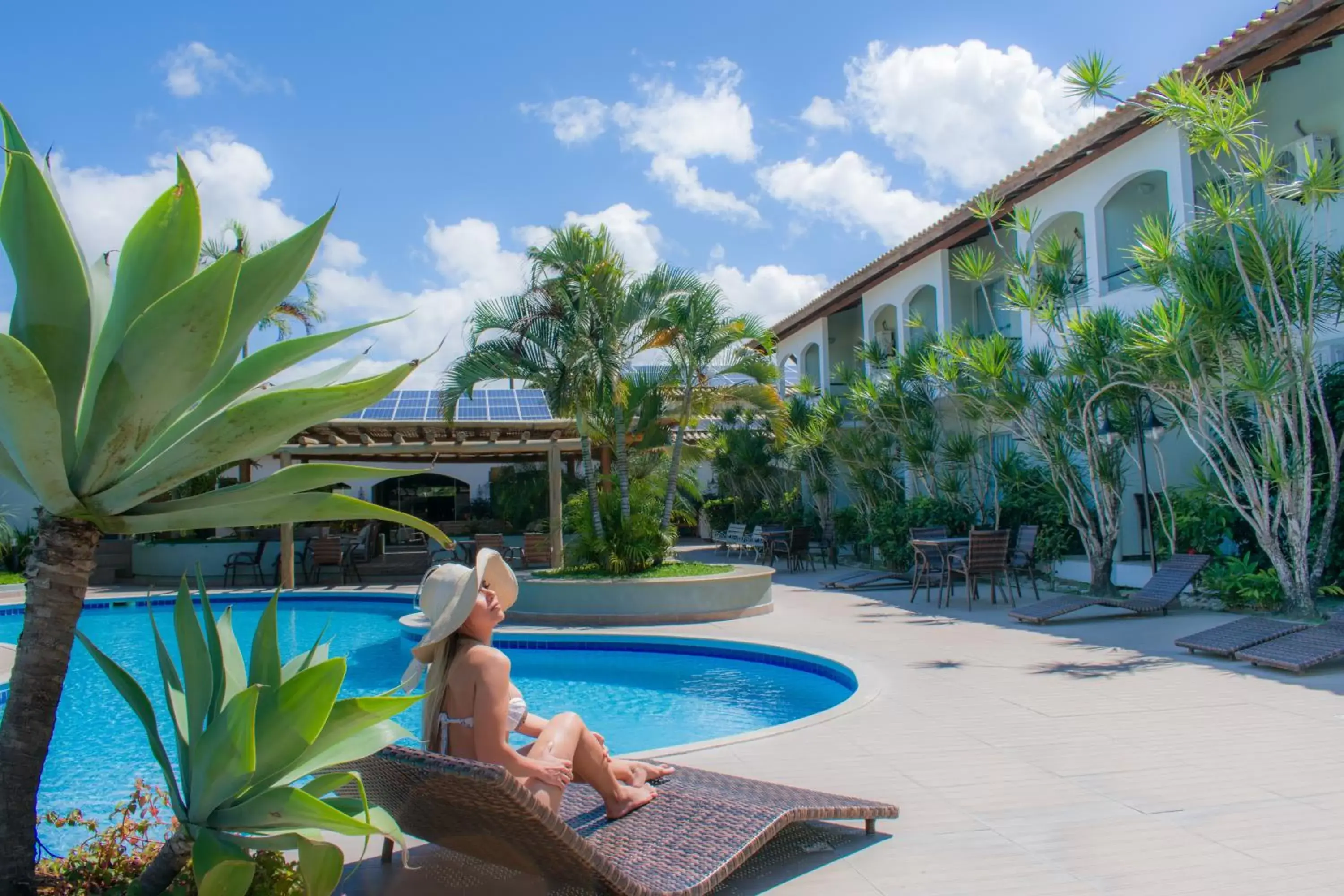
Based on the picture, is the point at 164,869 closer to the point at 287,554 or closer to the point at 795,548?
the point at 287,554

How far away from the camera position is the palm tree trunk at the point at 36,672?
6.74 feet

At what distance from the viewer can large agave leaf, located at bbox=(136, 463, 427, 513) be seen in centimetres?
212

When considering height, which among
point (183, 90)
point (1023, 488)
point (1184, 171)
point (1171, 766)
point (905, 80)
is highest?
point (905, 80)

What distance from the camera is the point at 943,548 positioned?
506 inches

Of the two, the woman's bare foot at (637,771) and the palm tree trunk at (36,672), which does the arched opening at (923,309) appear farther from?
the palm tree trunk at (36,672)

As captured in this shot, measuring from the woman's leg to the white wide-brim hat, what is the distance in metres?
0.48

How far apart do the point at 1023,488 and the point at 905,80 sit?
6.74m

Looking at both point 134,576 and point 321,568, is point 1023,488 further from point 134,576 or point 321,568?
point 134,576

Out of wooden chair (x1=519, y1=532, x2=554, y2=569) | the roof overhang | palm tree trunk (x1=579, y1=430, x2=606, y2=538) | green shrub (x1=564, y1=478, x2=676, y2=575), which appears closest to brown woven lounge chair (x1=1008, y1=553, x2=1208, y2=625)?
green shrub (x1=564, y1=478, x2=676, y2=575)

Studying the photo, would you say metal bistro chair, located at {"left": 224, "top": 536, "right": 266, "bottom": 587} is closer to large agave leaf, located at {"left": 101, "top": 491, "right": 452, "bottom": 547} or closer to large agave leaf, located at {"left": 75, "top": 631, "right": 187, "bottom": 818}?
large agave leaf, located at {"left": 75, "top": 631, "right": 187, "bottom": 818}

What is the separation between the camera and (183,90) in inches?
247

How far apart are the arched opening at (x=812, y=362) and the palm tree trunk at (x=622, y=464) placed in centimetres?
1299

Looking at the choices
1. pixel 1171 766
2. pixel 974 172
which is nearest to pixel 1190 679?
pixel 1171 766

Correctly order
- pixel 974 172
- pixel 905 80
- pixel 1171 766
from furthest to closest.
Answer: pixel 974 172 < pixel 905 80 < pixel 1171 766
